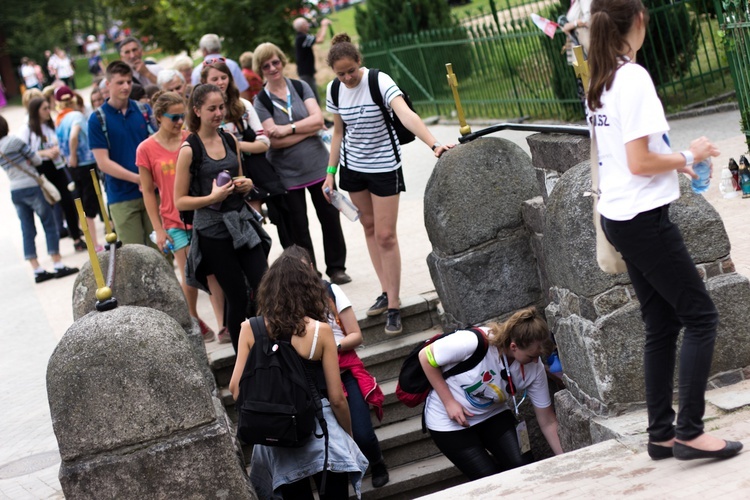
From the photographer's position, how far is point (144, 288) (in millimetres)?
6605

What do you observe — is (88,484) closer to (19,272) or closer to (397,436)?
(397,436)

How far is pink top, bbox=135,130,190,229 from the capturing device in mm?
7648

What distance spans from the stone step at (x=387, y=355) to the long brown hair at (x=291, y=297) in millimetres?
1744

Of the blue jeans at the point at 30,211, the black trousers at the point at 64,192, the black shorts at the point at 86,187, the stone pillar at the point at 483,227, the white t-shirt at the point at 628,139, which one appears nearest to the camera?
the white t-shirt at the point at 628,139

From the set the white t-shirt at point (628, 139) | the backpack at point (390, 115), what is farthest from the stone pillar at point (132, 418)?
the backpack at point (390, 115)

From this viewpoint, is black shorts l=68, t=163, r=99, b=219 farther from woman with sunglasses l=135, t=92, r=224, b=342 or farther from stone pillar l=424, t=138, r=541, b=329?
stone pillar l=424, t=138, r=541, b=329

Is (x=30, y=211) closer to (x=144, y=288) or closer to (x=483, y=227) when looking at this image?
(x=144, y=288)

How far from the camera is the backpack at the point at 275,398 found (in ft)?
17.6

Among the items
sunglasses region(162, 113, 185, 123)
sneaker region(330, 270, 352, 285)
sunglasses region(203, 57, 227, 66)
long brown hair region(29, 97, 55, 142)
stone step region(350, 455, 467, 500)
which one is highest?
long brown hair region(29, 97, 55, 142)

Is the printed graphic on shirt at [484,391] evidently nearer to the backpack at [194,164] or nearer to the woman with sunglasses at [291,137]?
the backpack at [194,164]

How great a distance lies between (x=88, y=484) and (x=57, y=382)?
0.52m

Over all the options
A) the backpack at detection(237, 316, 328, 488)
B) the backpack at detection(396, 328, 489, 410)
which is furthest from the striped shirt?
the backpack at detection(237, 316, 328, 488)

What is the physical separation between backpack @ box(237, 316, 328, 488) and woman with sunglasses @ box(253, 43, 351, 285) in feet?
9.64

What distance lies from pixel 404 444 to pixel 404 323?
0.95 m
